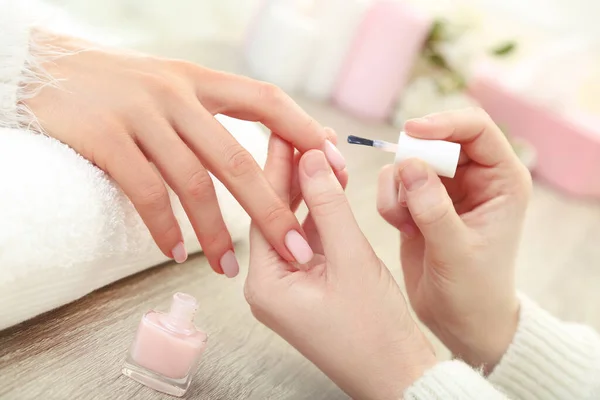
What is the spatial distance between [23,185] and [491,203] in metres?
0.50

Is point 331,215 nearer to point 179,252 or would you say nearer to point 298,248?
point 298,248

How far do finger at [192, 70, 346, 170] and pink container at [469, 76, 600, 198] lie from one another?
0.97m

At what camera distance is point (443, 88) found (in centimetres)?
149

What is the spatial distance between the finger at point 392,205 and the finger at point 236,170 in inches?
6.2

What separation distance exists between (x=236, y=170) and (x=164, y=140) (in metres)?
0.07

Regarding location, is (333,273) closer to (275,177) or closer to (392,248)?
(275,177)

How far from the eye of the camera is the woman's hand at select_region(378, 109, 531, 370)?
679 millimetres

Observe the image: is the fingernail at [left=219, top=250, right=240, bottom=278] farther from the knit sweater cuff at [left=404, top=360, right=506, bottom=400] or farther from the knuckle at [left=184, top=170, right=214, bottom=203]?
the knit sweater cuff at [left=404, top=360, right=506, bottom=400]

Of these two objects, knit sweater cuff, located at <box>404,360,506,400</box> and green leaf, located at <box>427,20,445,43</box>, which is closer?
knit sweater cuff, located at <box>404,360,506,400</box>

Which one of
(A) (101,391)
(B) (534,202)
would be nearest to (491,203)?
(A) (101,391)

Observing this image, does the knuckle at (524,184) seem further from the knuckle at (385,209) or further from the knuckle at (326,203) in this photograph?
the knuckle at (326,203)

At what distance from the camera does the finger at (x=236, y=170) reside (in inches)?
23.7

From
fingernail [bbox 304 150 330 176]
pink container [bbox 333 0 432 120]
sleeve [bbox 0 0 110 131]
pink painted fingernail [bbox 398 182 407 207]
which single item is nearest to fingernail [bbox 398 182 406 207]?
pink painted fingernail [bbox 398 182 407 207]

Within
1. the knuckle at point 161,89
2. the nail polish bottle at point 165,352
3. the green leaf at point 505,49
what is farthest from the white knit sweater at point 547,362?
the green leaf at point 505,49
